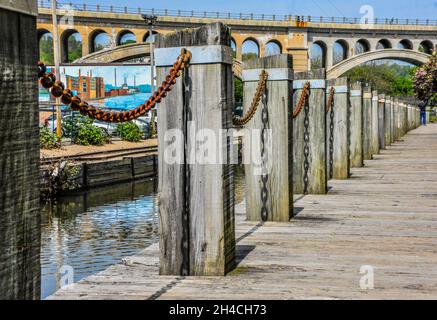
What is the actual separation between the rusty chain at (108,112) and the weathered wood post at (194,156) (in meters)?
0.12

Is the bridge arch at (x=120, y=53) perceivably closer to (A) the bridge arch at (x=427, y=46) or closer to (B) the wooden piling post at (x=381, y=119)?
(B) the wooden piling post at (x=381, y=119)

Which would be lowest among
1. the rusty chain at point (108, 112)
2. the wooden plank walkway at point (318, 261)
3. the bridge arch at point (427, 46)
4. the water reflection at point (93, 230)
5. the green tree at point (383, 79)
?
the water reflection at point (93, 230)

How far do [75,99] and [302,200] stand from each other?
5.95m

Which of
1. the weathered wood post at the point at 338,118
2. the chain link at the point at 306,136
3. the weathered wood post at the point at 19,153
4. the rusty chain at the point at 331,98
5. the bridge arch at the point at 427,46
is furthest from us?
the bridge arch at the point at 427,46

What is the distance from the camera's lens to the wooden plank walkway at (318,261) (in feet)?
13.8

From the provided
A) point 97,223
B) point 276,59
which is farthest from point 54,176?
point 276,59

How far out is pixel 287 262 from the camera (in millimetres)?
5094

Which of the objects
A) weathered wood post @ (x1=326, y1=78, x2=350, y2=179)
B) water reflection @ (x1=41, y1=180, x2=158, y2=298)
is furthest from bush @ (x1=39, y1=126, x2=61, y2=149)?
weathered wood post @ (x1=326, y1=78, x2=350, y2=179)

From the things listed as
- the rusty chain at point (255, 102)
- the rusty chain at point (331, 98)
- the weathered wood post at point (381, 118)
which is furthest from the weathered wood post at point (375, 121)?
the rusty chain at point (255, 102)

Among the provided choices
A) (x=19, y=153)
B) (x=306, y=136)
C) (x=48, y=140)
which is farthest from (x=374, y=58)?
(x=19, y=153)

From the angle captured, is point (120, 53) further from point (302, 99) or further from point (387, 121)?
point (302, 99)

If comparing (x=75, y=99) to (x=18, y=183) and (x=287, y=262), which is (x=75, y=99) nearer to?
(x=18, y=183)

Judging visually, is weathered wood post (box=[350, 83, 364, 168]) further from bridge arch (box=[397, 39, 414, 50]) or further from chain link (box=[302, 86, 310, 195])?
bridge arch (box=[397, 39, 414, 50])

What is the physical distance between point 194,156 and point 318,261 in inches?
48.7
